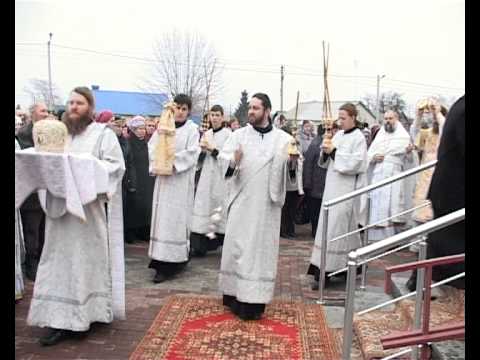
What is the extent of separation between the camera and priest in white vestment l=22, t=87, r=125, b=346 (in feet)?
14.4

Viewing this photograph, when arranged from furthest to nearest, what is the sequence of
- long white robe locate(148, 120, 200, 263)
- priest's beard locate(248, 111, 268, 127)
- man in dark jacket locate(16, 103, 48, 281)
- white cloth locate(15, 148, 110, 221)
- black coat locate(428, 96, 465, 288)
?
long white robe locate(148, 120, 200, 263)
man in dark jacket locate(16, 103, 48, 281)
priest's beard locate(248, 111, 268, 127)
white cloth locate(15, 148, 110, 221)
black coat locate(428, 96, 465, 288)

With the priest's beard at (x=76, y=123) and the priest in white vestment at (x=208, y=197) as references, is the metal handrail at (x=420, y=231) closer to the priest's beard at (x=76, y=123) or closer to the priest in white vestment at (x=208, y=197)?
the priest's beard at (x=76, y=123)

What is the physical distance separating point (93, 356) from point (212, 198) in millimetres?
4134

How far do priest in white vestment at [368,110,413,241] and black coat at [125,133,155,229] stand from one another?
3528 mm

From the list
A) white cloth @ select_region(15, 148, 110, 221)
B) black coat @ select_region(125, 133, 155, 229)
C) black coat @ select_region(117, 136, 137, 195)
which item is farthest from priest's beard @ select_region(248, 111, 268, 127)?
black coat @ select_region(125, 133, 155, 229)

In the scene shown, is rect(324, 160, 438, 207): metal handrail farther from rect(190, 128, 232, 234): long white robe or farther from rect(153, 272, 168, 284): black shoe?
rect(190, 128, 232, 234): long white robe

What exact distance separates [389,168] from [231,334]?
4.58 meters

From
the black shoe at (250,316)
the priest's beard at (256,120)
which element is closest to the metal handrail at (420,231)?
the black shoe at (250,316)

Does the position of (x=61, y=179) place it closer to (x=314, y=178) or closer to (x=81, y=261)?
(x=81, y=261)

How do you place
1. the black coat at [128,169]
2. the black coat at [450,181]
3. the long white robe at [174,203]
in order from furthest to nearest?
the black coat at [128,169] < the long white robe at [174,203] < the black coat at [450,181]

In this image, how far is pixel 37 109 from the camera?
6.31 metres

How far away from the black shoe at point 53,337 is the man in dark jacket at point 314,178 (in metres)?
5.94

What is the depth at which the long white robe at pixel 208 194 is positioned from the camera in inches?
319

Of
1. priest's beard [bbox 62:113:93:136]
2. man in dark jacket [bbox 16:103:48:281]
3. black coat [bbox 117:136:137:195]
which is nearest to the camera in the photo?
priest's beard [bbox 62:113:93:136]
